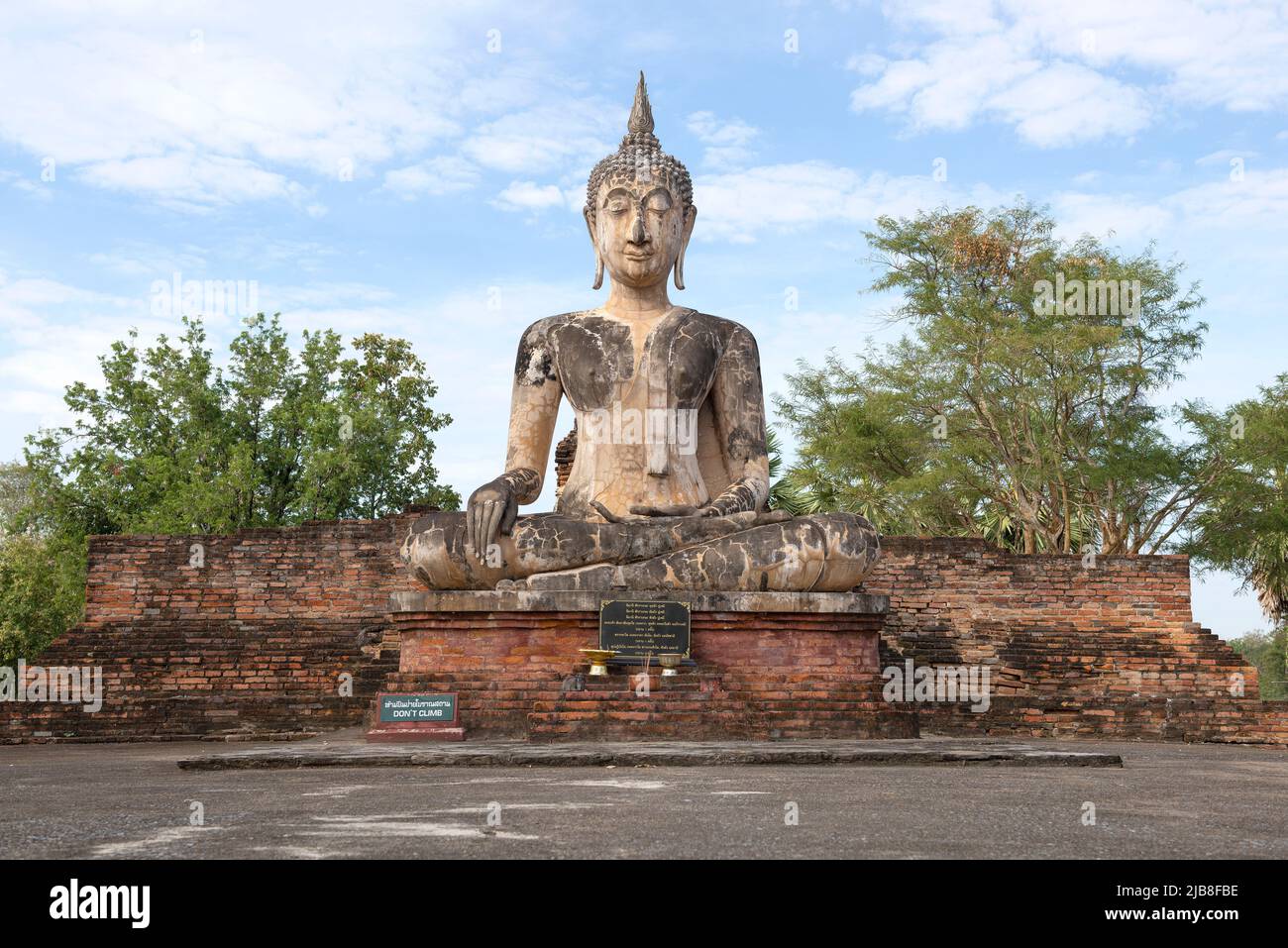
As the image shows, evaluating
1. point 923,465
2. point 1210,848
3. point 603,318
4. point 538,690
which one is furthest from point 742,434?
point 923,465

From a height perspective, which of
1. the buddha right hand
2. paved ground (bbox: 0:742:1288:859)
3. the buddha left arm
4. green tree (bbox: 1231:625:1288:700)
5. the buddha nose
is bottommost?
green tree (bbox: 1231:625:1288:700)

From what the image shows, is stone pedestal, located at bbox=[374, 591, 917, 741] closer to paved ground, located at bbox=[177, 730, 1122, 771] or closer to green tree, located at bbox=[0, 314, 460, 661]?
paved ground, located at bbox=[177, 730, 1122, 771]

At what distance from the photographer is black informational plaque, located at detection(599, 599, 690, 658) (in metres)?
8.89

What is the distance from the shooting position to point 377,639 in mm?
12523

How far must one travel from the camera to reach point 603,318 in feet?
36.2

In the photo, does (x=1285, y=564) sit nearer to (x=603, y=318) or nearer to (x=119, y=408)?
(x=603, y=318)

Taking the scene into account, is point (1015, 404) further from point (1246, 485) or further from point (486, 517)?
point (486, 517)

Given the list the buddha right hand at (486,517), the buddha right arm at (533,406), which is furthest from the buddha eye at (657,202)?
the buddha right hand at (486,517)

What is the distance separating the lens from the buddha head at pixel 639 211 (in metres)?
10.9

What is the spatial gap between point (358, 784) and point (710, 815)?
1.97 meters
